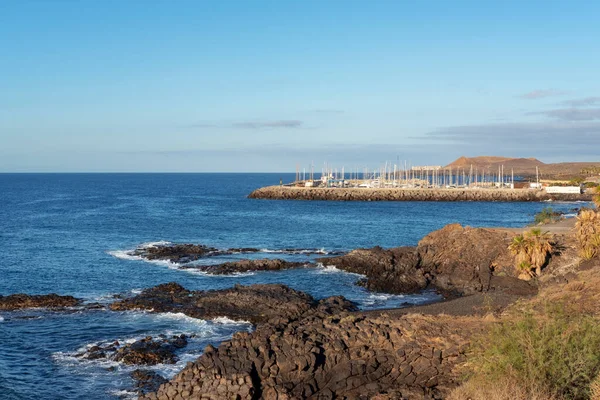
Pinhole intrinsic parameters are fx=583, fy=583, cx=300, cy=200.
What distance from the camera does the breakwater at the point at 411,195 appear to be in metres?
129

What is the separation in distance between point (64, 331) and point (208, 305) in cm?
815

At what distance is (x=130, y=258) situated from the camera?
5375 cm

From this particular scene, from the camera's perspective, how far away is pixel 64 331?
31.0 meters

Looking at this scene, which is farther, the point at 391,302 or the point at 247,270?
the point at 247,270

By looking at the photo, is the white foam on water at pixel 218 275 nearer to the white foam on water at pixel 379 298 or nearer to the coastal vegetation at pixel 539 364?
the white foam on water at pixel 379 298

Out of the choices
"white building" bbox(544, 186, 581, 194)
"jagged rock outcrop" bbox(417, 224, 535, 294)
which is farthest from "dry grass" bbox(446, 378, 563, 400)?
"white building" bbox(544, 186, 581, 194)

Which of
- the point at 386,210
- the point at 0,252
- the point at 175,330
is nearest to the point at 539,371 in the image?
the point at 175,330

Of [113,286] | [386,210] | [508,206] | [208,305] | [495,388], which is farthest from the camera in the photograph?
[508,206]

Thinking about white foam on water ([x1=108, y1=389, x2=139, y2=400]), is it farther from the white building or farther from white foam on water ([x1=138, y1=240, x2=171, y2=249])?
the white building

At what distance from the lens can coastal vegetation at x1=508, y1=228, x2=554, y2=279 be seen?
39.7 m

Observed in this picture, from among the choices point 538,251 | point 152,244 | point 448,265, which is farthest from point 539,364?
point 152,244

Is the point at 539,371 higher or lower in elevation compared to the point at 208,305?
higher

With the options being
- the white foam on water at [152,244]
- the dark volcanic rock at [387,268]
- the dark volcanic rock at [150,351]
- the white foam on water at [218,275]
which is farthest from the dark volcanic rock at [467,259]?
the white foam on water at [152,244]

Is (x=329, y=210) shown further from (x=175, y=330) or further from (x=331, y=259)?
(x=175, y=330)
